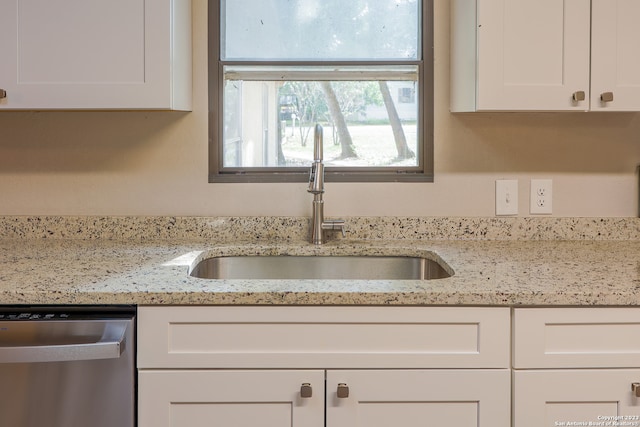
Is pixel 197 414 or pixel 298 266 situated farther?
pixel 298 266

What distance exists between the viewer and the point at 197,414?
1347mm

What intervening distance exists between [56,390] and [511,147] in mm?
1538

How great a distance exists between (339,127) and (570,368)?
1.11 metres

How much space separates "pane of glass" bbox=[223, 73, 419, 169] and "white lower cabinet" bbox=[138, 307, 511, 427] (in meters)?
0.87

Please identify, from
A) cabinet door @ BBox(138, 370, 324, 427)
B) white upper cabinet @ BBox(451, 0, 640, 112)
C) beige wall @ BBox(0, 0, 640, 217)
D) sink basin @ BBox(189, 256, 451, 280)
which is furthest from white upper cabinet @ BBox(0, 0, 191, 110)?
white upper cabinet @ BBox(451, 0, 640, 112)

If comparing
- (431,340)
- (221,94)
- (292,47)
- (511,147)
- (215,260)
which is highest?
(292,47)

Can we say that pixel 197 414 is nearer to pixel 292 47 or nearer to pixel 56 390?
pixel 56 390

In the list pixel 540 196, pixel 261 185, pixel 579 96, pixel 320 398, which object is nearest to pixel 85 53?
pixel 261 185

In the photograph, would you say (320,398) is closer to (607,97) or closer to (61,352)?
(61,352)

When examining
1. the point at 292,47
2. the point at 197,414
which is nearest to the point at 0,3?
the point at 292,47

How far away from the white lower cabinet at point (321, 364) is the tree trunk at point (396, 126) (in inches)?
34.6

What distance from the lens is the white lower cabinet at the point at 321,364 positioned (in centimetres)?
134

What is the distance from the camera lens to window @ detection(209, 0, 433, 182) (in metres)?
2.08

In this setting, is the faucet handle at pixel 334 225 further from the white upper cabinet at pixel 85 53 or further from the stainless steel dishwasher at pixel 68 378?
the stainless steel dishwasher at pixel 68 378
